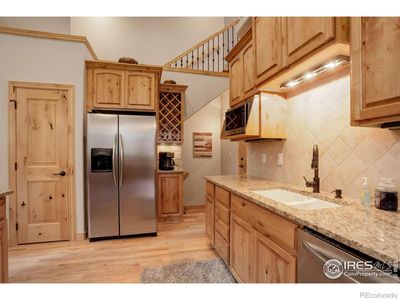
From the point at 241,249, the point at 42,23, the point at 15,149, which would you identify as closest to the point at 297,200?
the point at 241,249

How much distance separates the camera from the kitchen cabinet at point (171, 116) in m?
3.91

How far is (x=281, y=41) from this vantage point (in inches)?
63.2

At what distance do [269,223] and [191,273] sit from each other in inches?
47.1

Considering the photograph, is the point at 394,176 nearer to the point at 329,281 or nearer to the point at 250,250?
the point at 329,281

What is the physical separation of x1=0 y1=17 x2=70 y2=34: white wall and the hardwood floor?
14.3 feet

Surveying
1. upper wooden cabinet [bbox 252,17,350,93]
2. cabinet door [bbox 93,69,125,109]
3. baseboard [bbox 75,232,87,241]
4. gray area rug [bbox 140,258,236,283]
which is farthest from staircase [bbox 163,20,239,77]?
gray area rug [bbox 140,258,236,283]

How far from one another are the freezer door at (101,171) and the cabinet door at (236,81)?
5.21ft

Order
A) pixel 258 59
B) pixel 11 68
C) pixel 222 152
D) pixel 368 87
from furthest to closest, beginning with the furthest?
pixel 222 152
pixel 11 68
pixel 258 59
pixel 368 87

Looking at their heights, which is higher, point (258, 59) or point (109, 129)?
point (258, 59)

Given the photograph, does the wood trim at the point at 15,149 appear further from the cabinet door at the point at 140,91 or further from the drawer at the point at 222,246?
the drawer at the point at 222,246

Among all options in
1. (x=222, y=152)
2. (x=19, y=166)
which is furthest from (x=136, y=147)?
(x=222, y=152)

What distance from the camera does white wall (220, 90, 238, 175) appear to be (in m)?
4.39

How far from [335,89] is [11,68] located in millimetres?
3639

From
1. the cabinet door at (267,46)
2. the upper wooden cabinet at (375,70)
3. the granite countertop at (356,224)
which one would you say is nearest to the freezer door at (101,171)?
the cabinet door at (267,46)
